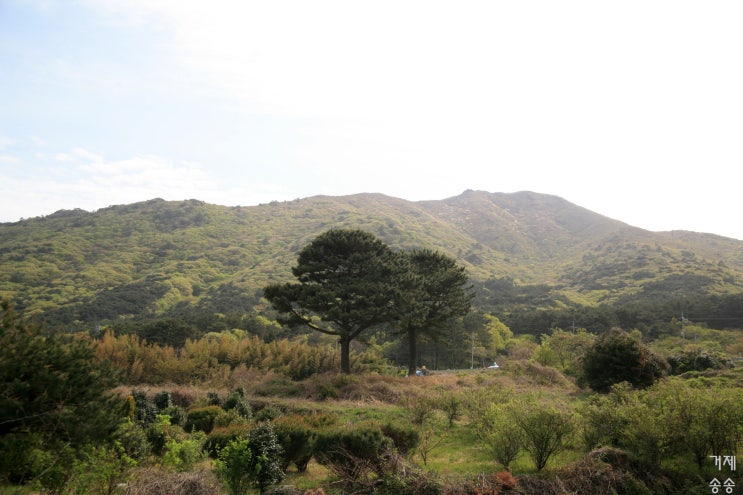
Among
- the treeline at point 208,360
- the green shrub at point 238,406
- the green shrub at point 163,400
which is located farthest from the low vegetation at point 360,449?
the treeline at point 208,360

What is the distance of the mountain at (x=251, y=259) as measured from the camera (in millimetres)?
64000

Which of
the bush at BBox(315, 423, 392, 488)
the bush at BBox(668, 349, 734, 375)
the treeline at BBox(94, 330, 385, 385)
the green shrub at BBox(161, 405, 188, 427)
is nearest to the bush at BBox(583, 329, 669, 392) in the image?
the bush at BBox(668, 349, 734, 375)

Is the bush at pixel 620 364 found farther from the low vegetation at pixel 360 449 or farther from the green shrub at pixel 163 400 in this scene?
the green shrub at pixel 163 400

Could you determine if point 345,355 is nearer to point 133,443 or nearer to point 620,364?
point 620,364

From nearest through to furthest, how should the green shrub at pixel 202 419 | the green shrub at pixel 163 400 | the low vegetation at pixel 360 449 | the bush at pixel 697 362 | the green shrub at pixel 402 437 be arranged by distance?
the low vegetation at pixel 360 449 → the green shrub at pixel 402 437 → the green shrub at pixel 202 419 → the green shrub at pixel 163 400 → the bush at pixel 697 362

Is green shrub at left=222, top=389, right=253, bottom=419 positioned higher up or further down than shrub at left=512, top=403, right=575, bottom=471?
further down

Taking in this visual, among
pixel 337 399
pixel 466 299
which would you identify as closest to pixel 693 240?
pixel 466 299

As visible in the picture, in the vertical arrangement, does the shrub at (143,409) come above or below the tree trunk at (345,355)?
above

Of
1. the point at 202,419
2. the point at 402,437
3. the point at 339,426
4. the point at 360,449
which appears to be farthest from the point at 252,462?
the point at 202,419

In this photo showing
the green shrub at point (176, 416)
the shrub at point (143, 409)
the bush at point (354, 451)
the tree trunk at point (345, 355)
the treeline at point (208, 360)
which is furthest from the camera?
the tree trunk at point (345, 355)

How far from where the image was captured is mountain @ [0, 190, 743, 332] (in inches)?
2520

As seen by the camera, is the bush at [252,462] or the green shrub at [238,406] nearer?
the bush at [252,462]

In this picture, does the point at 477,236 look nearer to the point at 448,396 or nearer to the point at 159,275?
the point at 159,275

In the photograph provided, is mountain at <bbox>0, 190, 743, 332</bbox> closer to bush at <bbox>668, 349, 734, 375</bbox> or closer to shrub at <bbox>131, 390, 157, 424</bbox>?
shrub at <bbox>131, 390, 157, 424</bbox>
